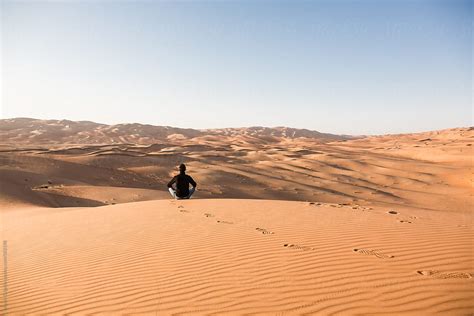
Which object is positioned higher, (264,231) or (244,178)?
(264,231)

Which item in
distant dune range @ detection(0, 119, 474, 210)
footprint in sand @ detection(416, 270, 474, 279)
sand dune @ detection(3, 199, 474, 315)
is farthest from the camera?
distant dune range @ detection(0, 119, 474, 210)

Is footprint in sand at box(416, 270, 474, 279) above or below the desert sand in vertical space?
above

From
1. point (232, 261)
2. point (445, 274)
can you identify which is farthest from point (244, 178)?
point (445, 274)

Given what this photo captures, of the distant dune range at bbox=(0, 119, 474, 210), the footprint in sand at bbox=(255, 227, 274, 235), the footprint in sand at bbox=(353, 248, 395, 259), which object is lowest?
the distant dune range at bbox=(0, 119, 474, 210)

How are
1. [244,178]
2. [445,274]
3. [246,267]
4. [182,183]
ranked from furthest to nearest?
[244,178] → [182,183] → [246,267] → [445,274]

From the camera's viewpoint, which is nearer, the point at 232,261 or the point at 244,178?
the point at 232,261

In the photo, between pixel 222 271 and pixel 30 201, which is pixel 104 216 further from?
pixel 30 201

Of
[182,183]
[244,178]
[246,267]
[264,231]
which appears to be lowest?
[244,178]

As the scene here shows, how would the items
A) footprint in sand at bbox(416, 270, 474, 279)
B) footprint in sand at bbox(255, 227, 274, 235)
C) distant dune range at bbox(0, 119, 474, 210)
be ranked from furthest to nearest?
distant dune range at bbox(0, 119, 474, 210) < footprint in sand at bbox(255, 227, 274, 235) < footprint in sand at bbox(416, 270, 474, 279)

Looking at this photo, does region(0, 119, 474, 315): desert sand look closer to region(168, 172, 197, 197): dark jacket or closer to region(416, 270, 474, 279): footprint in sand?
region(416, 270, 474, 279): footprint in sand

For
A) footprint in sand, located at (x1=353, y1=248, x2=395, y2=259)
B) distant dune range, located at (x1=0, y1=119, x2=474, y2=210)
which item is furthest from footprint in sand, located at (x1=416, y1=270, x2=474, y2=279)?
distant dune range, located at (x1=0, y1=119, x2=474, y2=210)

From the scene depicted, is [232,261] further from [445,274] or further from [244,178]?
[244,178]

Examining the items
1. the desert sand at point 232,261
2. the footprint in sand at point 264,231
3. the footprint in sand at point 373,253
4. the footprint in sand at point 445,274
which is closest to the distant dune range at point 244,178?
the desert sand at point 232,261

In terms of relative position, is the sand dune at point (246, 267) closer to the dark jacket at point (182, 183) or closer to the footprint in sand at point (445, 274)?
the footprint in sand at point (445, 274)
